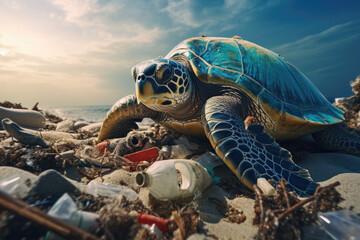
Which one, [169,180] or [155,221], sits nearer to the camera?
[155,221]

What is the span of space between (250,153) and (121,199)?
4.08 feet

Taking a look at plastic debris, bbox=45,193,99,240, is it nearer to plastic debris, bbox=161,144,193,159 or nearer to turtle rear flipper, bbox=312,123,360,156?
plastic debris, bbox=161,144,193,159

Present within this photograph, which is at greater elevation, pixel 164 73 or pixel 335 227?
pixel 164 73

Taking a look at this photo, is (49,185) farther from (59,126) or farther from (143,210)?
(59,126)

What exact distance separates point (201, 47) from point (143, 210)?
8.57 feet

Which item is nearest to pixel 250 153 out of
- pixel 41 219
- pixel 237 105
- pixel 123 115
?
pixel 237 105

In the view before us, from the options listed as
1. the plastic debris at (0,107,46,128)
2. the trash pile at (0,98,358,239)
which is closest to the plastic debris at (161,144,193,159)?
the trash pile at (0,98,358,239)

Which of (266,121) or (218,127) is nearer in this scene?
(218,127)

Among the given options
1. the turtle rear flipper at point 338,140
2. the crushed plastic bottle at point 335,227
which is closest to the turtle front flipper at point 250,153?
the crushed plastic bottle at point 335,227

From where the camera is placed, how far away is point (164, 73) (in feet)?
7.82

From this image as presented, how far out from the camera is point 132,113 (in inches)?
134

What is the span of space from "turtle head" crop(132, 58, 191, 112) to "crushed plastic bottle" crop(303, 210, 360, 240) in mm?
1852

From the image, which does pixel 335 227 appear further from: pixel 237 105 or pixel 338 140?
pixel 338 140

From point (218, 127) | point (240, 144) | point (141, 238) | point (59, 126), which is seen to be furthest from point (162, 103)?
point (59, 126)
